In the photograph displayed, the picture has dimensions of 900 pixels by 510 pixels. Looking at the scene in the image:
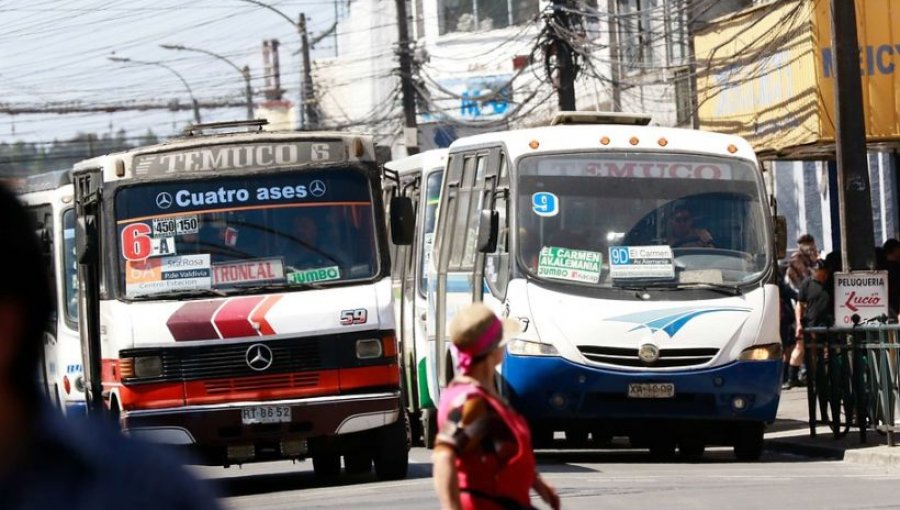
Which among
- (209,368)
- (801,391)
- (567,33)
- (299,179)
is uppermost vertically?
(567,33)

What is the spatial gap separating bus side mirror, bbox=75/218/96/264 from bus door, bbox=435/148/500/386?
11.3 feet

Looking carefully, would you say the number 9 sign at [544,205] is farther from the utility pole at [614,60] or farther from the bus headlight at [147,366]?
the utility pole at [614,60]

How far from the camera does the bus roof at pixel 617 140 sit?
16.4 m

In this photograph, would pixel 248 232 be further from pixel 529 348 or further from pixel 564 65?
pixel 564 65

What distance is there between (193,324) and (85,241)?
3.76ft

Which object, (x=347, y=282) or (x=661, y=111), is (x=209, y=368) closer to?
(x=347, y=282)

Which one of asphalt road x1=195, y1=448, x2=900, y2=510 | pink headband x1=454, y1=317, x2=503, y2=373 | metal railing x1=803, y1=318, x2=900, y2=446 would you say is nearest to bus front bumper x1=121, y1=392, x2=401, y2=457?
asphalt road x1=195, y1=448, x2=900, y2=510

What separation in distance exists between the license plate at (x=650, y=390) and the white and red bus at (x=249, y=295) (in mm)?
2075

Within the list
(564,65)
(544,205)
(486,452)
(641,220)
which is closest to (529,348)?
(544,205)

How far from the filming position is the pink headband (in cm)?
609

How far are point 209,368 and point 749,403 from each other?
455 centimetres

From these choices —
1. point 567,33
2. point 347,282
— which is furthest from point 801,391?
point 347,282

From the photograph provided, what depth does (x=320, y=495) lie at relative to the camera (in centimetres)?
1414

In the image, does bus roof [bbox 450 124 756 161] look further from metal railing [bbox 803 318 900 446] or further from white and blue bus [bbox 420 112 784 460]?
metal railing [bbox 803 318 900 446]
